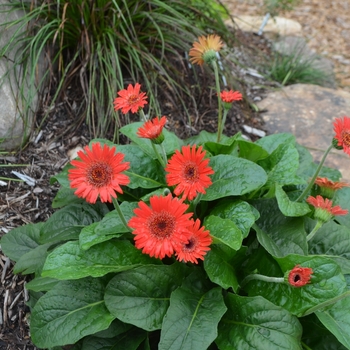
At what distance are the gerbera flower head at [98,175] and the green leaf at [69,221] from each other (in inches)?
24.8

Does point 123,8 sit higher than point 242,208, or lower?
higher

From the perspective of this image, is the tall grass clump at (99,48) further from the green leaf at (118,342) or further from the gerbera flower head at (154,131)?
the green leaf at (118,342)

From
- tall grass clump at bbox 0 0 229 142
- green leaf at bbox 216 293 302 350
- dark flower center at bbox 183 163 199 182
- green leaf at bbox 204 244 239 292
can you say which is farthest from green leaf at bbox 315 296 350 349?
tall grass clump at bbox 0 0 229 142

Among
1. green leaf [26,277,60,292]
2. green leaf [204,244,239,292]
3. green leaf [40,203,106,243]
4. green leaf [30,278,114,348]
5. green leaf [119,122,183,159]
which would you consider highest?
green leaf [119,122,183,159]

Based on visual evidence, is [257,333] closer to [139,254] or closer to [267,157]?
[139,254]

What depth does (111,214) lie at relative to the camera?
6.42 ft

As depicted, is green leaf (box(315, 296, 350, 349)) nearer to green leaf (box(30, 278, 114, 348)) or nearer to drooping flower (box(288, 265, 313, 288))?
drooping flower (box(288, 265, 313, 288))

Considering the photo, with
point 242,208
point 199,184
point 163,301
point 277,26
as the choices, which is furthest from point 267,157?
point 277,26

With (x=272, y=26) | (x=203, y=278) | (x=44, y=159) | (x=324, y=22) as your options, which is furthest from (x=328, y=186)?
(x=324, y=22)

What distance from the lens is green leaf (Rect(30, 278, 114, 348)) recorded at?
1771 mm

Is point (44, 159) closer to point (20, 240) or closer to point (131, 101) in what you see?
point (20, 240)

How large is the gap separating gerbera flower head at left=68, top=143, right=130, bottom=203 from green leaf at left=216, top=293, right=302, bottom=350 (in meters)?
0.76

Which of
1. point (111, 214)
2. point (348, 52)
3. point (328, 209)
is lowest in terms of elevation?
point (348, 52)

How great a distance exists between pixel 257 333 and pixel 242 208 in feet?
1.74
